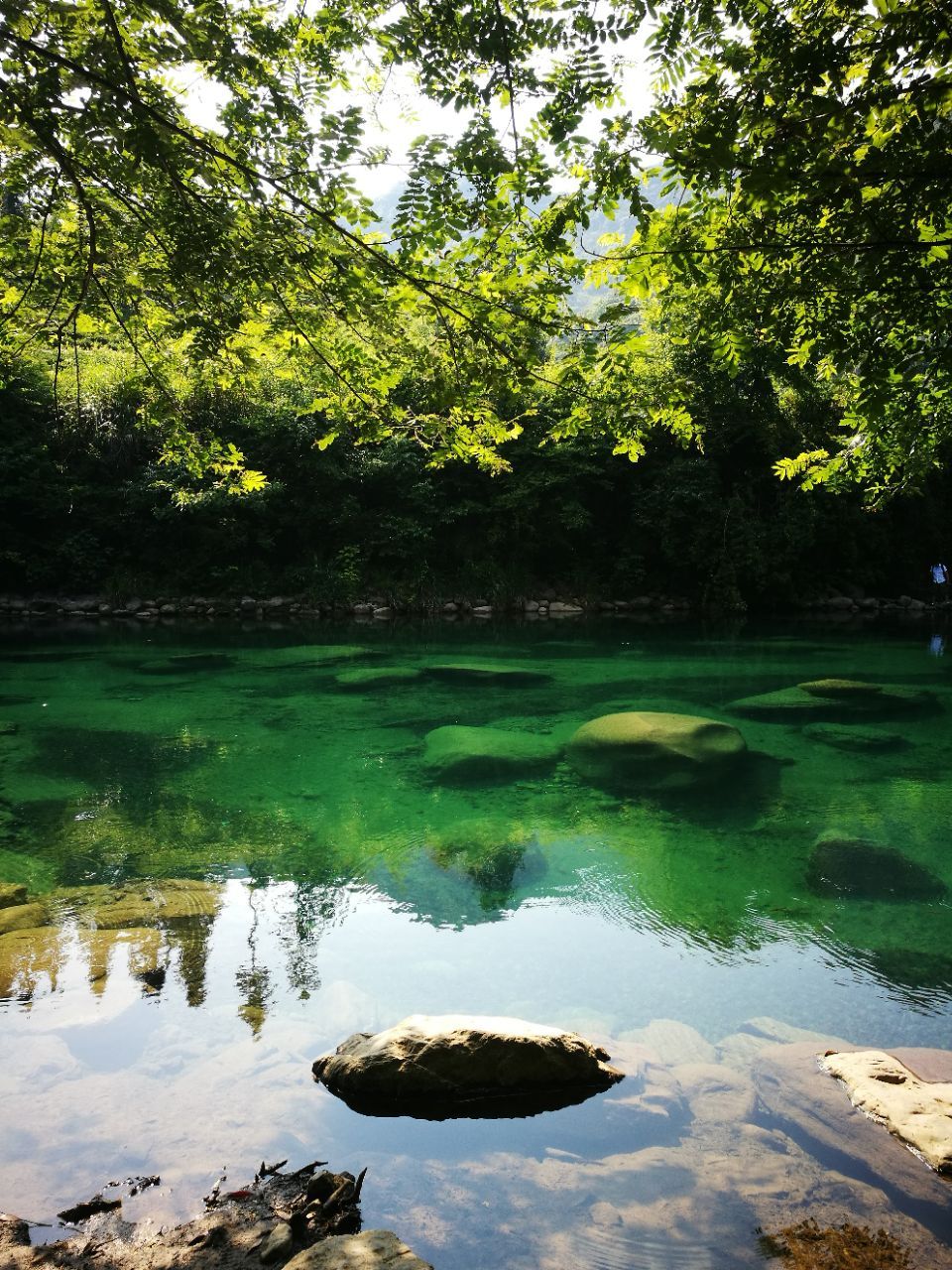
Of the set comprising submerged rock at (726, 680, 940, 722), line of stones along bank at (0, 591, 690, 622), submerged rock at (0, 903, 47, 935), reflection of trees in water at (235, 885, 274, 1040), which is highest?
line of stones along bank at (0, 591, 690, 622)

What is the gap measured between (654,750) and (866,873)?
2528 millimetres

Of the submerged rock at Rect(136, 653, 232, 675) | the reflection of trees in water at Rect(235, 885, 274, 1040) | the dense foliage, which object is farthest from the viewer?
the dense foliage

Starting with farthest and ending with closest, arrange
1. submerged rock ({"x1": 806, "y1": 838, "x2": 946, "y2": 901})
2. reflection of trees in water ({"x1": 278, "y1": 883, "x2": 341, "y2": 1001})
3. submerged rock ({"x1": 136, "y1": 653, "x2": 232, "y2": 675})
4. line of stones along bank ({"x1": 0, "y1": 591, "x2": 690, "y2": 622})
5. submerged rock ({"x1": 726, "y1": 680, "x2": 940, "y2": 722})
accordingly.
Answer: line of stones along bank ({"x1": 0, "y1": 591, "x2": 690, "y2": 622}) < submerged rock ({"x1": 136, "y1": 653, "x2": 232, "y2": 675}) < submerged rock ({"x1": 726, "y1": 680, "x2": 940, "y2": 722}) < submerged rock ({"x1": 806, "y1": 838, "x2": 946, "y2": 901}) < reflection of trees in water ({"x1": 278, "y1": 883, "x2": 341, "y2": 1001})

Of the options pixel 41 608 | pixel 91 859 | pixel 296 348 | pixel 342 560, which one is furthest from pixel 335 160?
pixel 41 608

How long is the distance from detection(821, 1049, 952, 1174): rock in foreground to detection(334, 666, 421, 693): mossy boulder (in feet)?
26.9

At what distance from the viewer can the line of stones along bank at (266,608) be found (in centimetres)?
1952

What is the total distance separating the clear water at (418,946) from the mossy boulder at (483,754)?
0.20 meters

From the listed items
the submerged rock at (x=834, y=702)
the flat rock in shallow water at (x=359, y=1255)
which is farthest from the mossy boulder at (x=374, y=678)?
the flat rock in shallow water at (x=359, y=1255)

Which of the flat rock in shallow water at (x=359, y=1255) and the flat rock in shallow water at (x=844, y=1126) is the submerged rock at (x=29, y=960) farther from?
the flat rock in shallow water at (x=844, y=1126)

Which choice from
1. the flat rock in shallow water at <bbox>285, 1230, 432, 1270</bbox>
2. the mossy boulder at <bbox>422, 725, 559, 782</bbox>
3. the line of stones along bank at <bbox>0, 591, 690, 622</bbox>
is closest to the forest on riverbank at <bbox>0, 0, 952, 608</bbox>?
the flat rock in shallow water at <bbox>285, 1230, 432, 1270</bbox>

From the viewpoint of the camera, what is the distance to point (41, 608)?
64.5ft

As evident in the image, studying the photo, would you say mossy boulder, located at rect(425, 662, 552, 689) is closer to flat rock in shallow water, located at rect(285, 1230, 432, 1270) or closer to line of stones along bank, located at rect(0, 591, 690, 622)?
line of stones along bank, located at rect(0, 591, 690, 622)

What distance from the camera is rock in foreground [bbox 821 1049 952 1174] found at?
8.17 ft

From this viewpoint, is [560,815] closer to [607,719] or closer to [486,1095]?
[607,719]
